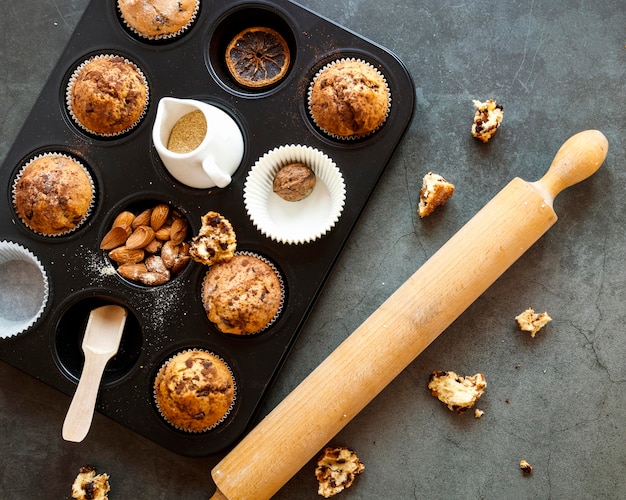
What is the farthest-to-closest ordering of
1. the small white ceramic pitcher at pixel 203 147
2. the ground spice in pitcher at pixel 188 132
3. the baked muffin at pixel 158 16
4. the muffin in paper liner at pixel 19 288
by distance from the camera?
the muffin in paper liner at pixel 19 288
the baked muffin at pixel 158 16
the ground spice in pitcher at pixel 188 132
the small white ceramic pitcher at pixel 203 147

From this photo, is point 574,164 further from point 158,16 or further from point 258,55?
point 158,16

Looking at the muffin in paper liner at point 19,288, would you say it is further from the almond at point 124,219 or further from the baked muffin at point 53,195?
the almond at point 124,219

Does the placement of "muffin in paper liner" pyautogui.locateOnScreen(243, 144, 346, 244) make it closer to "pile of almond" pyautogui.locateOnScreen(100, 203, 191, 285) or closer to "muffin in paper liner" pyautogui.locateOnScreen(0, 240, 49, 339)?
"pile of almond" pyautogui.locateOnScreen(100, 203, 191, 285)

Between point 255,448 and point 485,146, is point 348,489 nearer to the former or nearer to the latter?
point 255,448

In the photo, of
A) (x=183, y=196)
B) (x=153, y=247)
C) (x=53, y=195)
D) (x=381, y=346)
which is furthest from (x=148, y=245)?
(x=381, y=346)

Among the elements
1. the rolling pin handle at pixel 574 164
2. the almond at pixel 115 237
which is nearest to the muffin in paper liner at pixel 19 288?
the almond at pixel 115 237

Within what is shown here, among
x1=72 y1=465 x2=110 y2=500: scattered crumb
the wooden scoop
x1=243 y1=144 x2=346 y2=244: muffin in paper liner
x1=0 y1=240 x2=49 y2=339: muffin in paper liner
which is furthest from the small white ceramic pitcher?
x1=72 y1=465 x2=110 y2=500: scattered crumb

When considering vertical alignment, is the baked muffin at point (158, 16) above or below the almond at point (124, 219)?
Result: above
